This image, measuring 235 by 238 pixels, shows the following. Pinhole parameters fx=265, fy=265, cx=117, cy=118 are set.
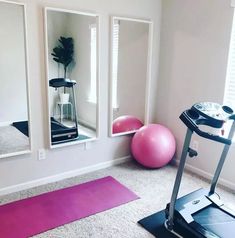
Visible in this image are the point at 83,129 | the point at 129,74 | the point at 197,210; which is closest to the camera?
the point at 197,210

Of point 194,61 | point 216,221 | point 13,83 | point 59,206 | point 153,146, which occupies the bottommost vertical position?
point 59,206

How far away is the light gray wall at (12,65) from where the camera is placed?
8.21ft

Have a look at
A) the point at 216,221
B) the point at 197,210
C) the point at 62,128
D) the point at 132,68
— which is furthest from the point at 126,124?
the point at 216,221

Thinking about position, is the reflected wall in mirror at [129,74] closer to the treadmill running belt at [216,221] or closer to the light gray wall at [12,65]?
the light gray wall at [12,65]

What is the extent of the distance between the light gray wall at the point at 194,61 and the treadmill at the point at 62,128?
50.6 inches

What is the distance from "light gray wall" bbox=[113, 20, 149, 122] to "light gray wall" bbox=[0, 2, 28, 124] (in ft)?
3.93

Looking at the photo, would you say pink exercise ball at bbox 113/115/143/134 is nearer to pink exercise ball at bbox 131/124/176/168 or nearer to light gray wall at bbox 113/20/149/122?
light gray wall at bbox 113/20/149/122

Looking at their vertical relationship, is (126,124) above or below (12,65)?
below

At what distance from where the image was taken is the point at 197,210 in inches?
89.5

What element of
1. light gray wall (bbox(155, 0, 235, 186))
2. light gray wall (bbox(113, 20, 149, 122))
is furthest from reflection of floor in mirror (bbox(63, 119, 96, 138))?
light gray wall (bbox(155, 0, 235, 186))

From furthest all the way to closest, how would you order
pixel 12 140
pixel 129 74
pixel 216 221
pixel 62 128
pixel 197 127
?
1. pixel 129 74
2. pixel 62 128
3. pixel 12 140
4. pixel 216 221
5. pixel 197 127

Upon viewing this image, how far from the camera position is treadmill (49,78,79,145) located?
2.91 m

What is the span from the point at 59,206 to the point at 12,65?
1451 millimetres

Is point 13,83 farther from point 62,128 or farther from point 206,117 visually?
point 206,117
